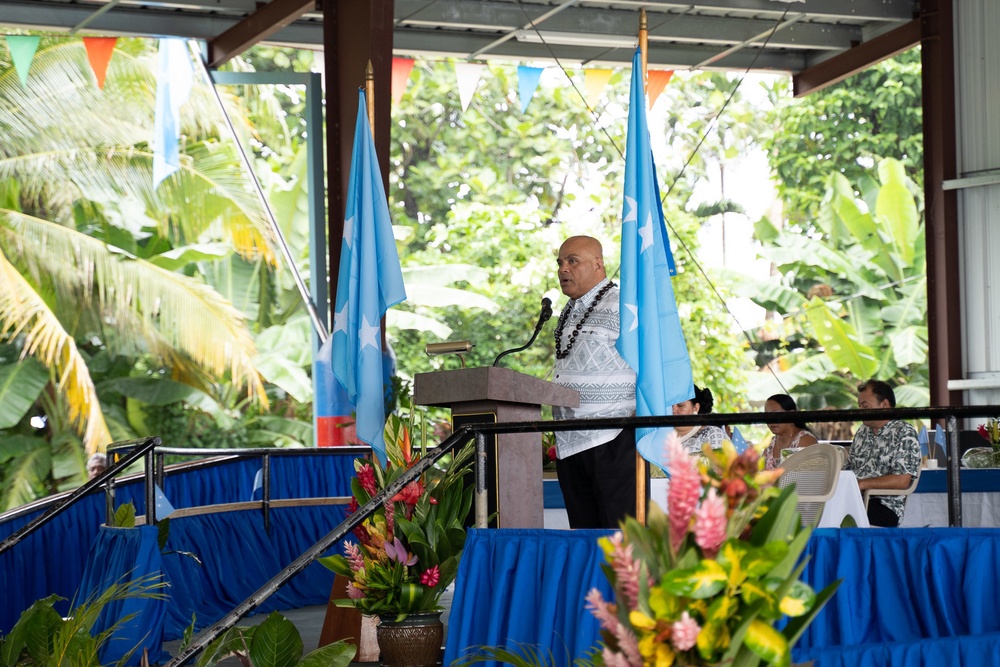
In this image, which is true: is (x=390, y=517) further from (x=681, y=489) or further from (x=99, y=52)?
(x=99, y=52)

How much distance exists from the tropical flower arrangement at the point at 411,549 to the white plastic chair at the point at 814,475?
1528 millimetres

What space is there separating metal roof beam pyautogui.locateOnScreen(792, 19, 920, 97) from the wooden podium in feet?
25.8

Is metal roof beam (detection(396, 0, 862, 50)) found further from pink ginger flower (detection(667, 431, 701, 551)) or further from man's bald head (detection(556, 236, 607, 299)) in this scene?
pink ginger flower (detection(667, 431, 701, 551))

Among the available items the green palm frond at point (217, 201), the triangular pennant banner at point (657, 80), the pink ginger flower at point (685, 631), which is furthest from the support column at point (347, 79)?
the pink ginger flower at point (685, 631)

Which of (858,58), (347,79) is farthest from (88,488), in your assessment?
(858,58)

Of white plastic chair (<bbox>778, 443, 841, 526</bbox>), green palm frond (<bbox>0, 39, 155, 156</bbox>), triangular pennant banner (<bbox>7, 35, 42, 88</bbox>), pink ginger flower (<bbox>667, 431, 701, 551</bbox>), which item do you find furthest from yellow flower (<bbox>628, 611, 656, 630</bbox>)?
green palm frond (<bbox>0, 39, 155, 156</bbox>)

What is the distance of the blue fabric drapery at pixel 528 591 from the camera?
10.2 feet

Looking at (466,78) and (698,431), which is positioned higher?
(466,78)

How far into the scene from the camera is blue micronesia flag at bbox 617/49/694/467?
384 cm

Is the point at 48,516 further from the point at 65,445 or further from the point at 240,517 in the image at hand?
the point at 65,445

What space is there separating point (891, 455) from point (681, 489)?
3.93 metres

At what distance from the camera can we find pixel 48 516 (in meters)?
4.68

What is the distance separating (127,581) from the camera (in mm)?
4910

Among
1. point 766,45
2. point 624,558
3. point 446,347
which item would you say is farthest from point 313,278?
point 624,558
